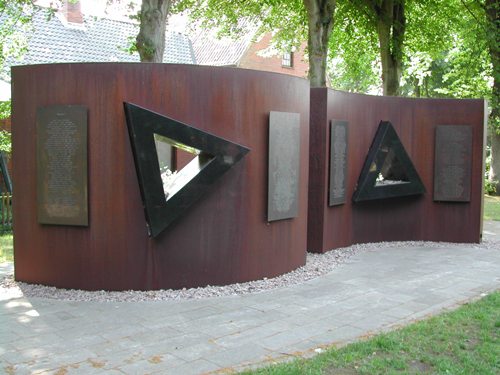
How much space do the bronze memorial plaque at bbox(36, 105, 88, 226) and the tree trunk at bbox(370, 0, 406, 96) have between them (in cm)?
1113

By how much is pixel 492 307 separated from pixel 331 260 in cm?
326

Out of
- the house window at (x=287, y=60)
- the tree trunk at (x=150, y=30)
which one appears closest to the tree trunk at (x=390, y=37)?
the tree trunk at (x=150, y=30)

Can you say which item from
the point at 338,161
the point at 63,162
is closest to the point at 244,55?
the point at 338,161

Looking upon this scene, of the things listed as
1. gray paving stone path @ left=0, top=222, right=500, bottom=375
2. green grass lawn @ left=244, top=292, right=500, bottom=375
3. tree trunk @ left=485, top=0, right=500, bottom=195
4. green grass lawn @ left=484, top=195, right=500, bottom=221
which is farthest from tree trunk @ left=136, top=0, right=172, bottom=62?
tree trunk @ left=485, top=0, right=500, bottom=195

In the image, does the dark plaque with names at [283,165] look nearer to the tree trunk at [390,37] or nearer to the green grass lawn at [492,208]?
the tree trunk at [390,37]

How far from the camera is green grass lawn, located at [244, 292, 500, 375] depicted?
4.48 meters

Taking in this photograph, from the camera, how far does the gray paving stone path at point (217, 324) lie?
4738 millimetres

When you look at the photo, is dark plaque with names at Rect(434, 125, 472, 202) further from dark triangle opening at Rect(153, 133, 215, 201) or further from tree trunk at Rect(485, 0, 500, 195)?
tree trunk at Rect(485, 0, 500, 195)

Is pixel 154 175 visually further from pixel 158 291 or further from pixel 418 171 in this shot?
pixel 418 171

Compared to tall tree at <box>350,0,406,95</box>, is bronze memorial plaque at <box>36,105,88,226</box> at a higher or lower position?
lower

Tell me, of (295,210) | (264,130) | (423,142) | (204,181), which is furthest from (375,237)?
(204,181)

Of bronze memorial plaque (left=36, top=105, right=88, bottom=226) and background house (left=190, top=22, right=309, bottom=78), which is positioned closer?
bronze memorial plaque (left=36, top=105, right=88, bottom=226)

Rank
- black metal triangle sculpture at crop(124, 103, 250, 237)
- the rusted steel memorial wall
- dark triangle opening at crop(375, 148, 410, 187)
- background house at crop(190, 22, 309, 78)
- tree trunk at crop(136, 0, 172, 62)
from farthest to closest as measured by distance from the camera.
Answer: background house at crop(190, 22, 309, 78), dark triangle opening at crop(375, 148, 410, 187), tree trunk at crop(136, 0, 172, 62), the rusted steel memorial wall, black metal triangle sculpture at crop(124, 103, 250, 237)

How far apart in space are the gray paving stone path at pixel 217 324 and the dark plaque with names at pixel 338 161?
196cm
